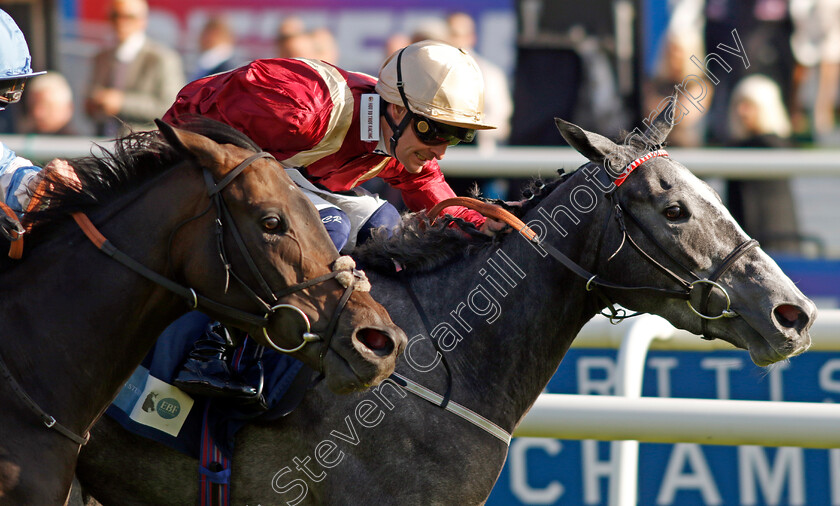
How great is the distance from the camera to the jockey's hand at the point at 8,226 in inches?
109

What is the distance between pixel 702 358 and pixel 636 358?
512 millimetres

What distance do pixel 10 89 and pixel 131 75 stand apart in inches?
190

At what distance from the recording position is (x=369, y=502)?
10.9 ft

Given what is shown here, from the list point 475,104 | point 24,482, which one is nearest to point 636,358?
point 475,104

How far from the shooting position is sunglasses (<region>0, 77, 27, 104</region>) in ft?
10.7

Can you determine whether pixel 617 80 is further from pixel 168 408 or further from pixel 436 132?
pixel 168 408

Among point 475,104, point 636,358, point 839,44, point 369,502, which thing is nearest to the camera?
point 369,502

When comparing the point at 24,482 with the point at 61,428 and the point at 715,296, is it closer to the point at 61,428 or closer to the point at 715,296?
the point at 61,428

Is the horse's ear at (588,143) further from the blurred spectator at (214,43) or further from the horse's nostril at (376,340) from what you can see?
the blurred spectator at (214,43)

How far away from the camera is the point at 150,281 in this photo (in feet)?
9.27

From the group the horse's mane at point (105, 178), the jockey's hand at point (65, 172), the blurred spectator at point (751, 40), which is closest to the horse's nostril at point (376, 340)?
the horse's mane at point (105, 178)

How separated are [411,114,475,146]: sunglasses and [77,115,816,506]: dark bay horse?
0.34 meters

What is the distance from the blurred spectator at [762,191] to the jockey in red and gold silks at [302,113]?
3.47 metres

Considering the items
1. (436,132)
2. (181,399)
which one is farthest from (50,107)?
(181,399)
